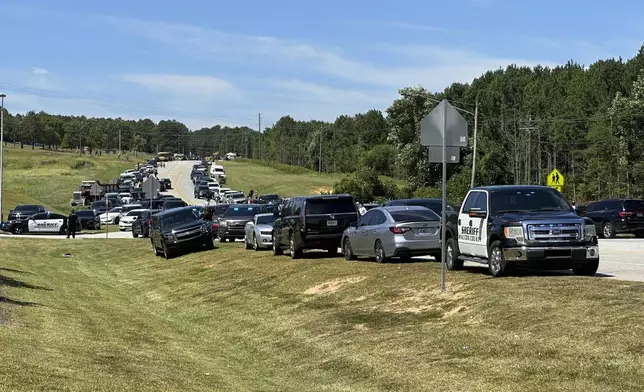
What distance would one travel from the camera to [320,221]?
2961cm

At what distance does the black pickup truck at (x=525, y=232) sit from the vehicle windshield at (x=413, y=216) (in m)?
3.91

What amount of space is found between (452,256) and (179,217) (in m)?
19.7

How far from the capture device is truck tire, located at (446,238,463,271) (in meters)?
21.0

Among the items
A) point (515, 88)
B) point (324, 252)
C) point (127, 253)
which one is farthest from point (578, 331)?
point (515, 88)

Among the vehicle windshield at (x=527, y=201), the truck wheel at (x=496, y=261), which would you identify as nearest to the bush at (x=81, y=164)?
the vehicle windshield at (x=527, y=201)

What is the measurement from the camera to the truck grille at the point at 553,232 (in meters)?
17.9

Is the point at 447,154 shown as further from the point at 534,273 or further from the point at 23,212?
the point at 23,212

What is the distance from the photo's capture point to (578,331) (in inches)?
522

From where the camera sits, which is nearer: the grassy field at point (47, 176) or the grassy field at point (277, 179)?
the grassy field at point (47, 176)

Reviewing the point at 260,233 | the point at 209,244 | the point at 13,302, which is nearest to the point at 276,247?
the point at 260,233

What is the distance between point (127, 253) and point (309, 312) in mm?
23759

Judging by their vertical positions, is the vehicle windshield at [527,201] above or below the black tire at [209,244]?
above

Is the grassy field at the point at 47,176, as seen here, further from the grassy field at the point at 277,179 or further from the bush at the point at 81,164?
the grassy field at the point at 277,179

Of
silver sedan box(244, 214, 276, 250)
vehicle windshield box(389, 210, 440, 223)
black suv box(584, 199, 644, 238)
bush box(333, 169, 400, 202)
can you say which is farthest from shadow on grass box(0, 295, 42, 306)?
bush box(333, 169, 400, 202)
